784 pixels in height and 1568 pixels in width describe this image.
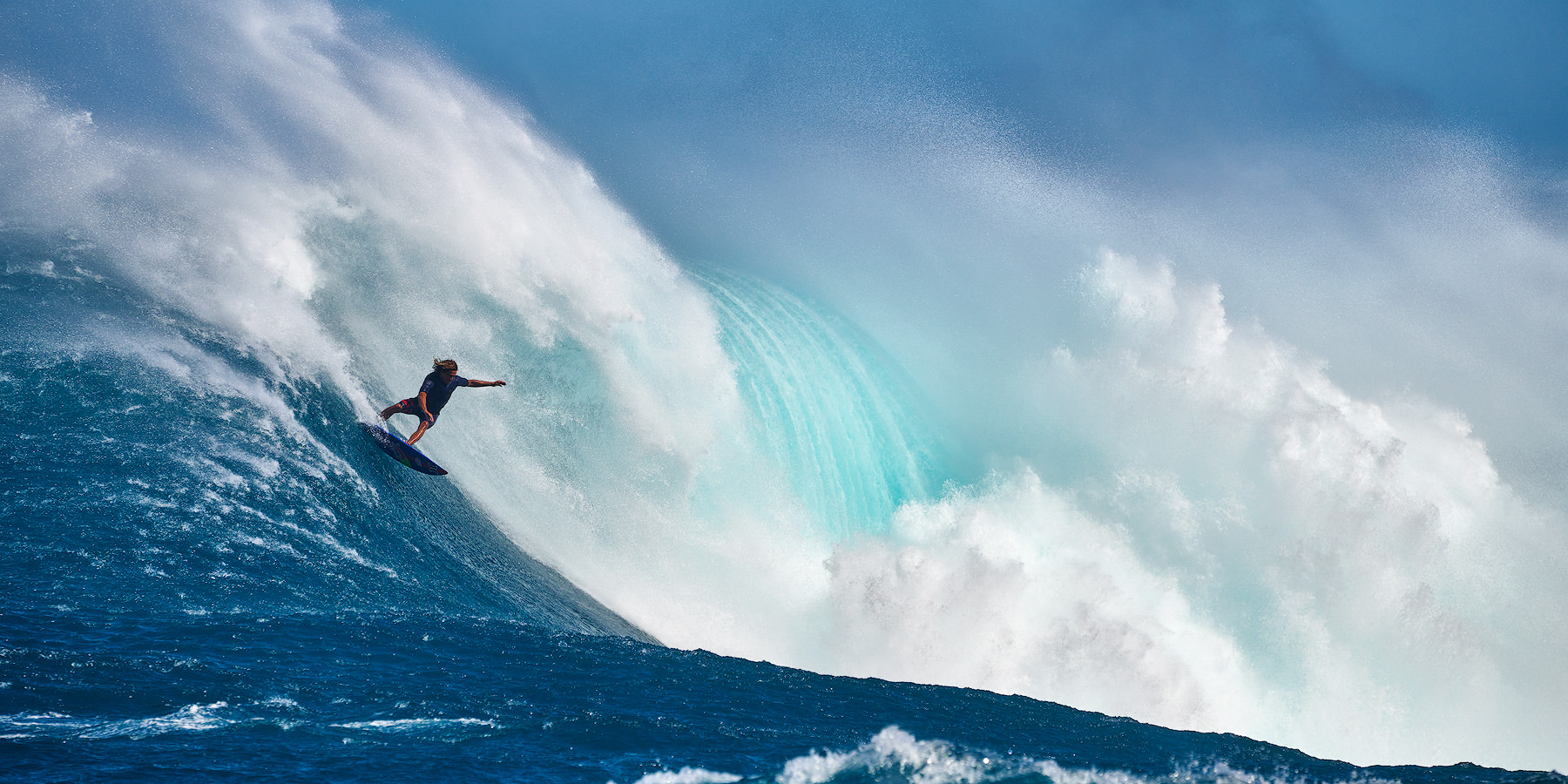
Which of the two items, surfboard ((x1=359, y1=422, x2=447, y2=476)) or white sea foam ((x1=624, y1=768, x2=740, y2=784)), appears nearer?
white sea foam ((x1=624, y1=768, x2=740, y2=784))

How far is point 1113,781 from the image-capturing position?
10.8 metres

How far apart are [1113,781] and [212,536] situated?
13.0 meters

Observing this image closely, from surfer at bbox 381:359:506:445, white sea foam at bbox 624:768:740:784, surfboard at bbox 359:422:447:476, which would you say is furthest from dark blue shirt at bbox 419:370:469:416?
white sea foam at bbox 624:768:740:784

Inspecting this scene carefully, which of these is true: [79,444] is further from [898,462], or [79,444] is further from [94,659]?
[898,462]

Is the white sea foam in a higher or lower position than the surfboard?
lower

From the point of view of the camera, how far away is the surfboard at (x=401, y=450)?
1478 cm

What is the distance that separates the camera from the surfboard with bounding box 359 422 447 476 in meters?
14.8

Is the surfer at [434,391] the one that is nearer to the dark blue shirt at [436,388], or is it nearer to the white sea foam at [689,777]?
the dark blue shirt at [436,388]

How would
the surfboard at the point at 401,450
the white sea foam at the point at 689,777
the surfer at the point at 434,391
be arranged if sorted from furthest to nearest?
the surfboard at the point at 401,450 < the surfer at the point at 434,391 < the white sea foam at the point at 689,777

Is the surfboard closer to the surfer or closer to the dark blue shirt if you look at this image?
the surfer

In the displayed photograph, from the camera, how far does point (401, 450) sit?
15047 mm

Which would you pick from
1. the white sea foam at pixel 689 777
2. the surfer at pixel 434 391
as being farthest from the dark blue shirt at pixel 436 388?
the white sea foam at pixel 689 777

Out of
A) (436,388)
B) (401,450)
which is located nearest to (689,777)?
(436,388)

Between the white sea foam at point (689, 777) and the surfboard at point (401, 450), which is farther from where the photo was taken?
the surfboard at point (401, 450)
